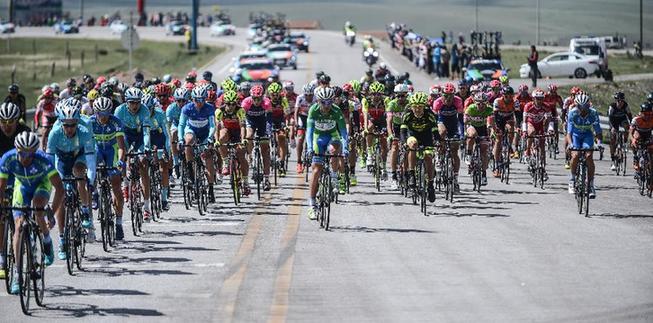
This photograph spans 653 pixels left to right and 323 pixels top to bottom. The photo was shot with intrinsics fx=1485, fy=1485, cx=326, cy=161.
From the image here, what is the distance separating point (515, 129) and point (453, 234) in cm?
1107

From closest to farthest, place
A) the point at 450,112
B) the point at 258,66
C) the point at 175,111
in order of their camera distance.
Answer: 1. the point at 175,111
2. the point at 450,112
3. the point at 258,66

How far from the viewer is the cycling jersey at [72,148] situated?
16.9 meters

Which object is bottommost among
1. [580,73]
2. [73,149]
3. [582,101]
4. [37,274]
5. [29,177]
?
[37,274]

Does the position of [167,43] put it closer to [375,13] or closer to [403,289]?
[375,13]

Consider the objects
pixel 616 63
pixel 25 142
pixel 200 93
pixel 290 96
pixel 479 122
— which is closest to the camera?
pixel 25 142

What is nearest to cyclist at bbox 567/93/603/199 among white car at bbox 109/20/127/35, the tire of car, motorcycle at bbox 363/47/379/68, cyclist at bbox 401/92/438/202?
cyclist at bbox 401/92/438/202

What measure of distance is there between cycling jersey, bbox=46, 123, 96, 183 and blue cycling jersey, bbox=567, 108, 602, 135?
8296mm

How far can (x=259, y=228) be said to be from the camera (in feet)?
66.0

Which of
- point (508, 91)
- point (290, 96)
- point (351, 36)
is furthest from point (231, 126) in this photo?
point (351, 36)

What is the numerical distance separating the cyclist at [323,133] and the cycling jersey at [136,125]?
7.44 ft

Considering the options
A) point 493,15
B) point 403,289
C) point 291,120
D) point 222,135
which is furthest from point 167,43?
point 403,289

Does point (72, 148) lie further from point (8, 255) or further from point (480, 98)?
point (480, 98)

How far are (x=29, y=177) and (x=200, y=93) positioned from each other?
8.36 metres

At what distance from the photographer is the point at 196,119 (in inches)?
903
